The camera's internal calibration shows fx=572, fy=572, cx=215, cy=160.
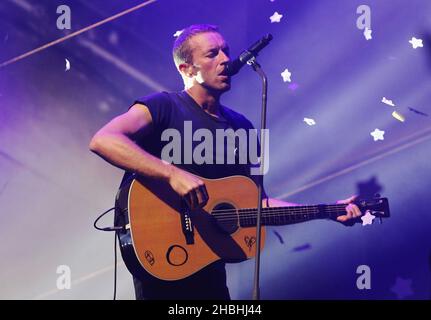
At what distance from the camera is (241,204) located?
111 inches

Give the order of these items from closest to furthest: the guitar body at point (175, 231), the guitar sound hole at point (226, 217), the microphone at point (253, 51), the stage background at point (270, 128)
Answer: the microphone at point (253, 51) → the guitar body at point (175, 231) → the guitar sound hole at point (226, 217) → the stage background at point (270, 128)

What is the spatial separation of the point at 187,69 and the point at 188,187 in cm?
85

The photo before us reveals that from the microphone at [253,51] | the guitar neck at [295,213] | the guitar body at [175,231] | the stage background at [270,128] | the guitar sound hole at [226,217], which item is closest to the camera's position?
the microphone at [253,51]

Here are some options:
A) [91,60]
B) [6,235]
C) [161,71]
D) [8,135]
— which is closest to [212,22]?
[161,71]

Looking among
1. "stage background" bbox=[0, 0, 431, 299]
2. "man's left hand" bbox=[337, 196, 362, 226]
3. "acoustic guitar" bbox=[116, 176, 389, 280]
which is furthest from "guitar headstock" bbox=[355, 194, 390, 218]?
"acoustic guitar" bbox=[116, 176, 389, 280]

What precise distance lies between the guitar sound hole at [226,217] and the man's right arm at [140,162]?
0.37 feet

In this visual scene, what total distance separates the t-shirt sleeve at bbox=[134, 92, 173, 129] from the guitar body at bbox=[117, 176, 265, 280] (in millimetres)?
323

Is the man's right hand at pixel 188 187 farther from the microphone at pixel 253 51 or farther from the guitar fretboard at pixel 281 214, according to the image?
the microphone at pixel 253 51

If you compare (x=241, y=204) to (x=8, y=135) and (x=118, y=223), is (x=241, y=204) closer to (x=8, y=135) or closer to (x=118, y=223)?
(x=118, y=223)

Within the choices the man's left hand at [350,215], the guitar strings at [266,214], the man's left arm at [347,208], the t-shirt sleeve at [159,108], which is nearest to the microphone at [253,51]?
the t-shirt sleeve at [159,108]

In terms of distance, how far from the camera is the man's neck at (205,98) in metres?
3.04

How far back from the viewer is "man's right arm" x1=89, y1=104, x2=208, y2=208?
101 inches

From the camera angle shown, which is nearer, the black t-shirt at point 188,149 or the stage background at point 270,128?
the black t-shirt at point 188,149

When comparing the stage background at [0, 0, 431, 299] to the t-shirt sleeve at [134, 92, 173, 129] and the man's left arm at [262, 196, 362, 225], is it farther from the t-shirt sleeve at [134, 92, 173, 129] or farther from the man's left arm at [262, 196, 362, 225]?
the t-shirt sleeve at [134, 92, 173, 129]
